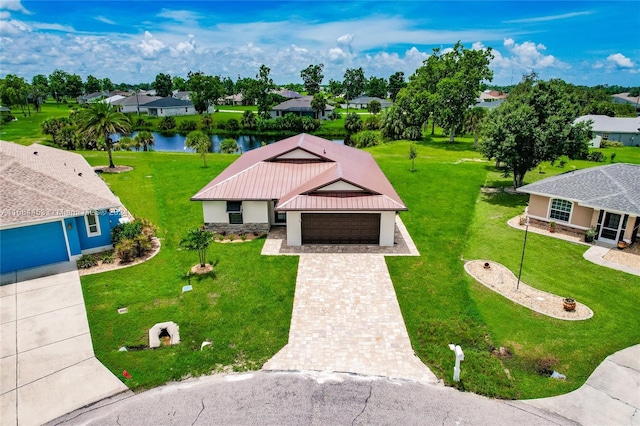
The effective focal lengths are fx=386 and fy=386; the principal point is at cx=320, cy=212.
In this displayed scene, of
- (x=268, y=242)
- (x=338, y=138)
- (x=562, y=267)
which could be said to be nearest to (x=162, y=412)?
(x=268, y=242)

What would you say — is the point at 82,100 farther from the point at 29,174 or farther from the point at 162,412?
the point at 162,412

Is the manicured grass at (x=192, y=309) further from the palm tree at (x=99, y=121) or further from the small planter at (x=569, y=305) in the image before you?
the palm tree at (x=99, y=121)

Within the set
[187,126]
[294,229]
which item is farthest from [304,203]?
[187,126]

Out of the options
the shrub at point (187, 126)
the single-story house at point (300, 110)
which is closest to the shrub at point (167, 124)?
the shrub at point (187, 126)

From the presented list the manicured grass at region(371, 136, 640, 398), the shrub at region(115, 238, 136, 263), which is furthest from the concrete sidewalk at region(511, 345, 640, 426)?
the shrub at region(115, 238, 136, 263)

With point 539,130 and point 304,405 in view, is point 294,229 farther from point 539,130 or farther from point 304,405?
point 539,130

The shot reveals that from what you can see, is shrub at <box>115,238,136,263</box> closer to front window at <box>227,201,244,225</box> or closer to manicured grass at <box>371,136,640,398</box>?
front window at <box>227,201,244,225</box>

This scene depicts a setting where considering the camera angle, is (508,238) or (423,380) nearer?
(423,380)
